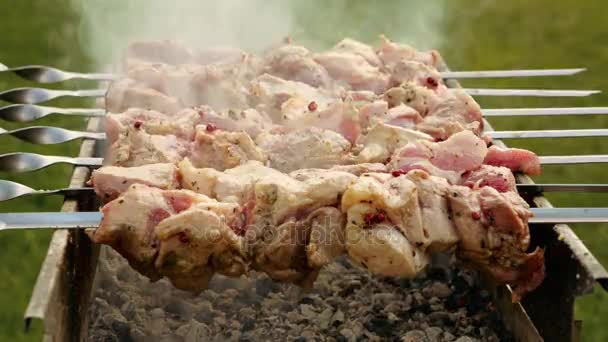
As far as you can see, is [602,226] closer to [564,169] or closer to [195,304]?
[564,169]

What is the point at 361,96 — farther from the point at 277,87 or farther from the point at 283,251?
the point at 283,251

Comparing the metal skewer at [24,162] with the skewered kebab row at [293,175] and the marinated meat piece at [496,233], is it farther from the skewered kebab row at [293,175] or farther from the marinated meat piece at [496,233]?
the marinated meat piece at [496,233]

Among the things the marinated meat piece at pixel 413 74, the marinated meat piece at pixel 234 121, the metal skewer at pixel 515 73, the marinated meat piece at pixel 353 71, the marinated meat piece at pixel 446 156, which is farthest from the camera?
the metal skewer at pixel 515 73

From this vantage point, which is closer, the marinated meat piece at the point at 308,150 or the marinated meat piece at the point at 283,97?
the marinated meat piece at the point at 308,150

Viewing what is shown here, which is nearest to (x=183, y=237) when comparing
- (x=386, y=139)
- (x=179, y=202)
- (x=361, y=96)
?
(x=179, y=202)

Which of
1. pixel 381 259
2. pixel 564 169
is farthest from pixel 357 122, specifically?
pixel 564 169

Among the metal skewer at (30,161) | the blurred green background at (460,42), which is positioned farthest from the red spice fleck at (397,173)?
the blurred green background at (460,42)

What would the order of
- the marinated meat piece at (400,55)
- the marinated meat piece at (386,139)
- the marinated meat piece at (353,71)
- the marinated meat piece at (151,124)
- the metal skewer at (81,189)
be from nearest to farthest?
the metal skewer at (81,189) → the marinated meat piece at (386,139) → the marinated meat piece at (151,124) → the marinated meat piece at (353,71) → the marinated meat piece at (400,55)
